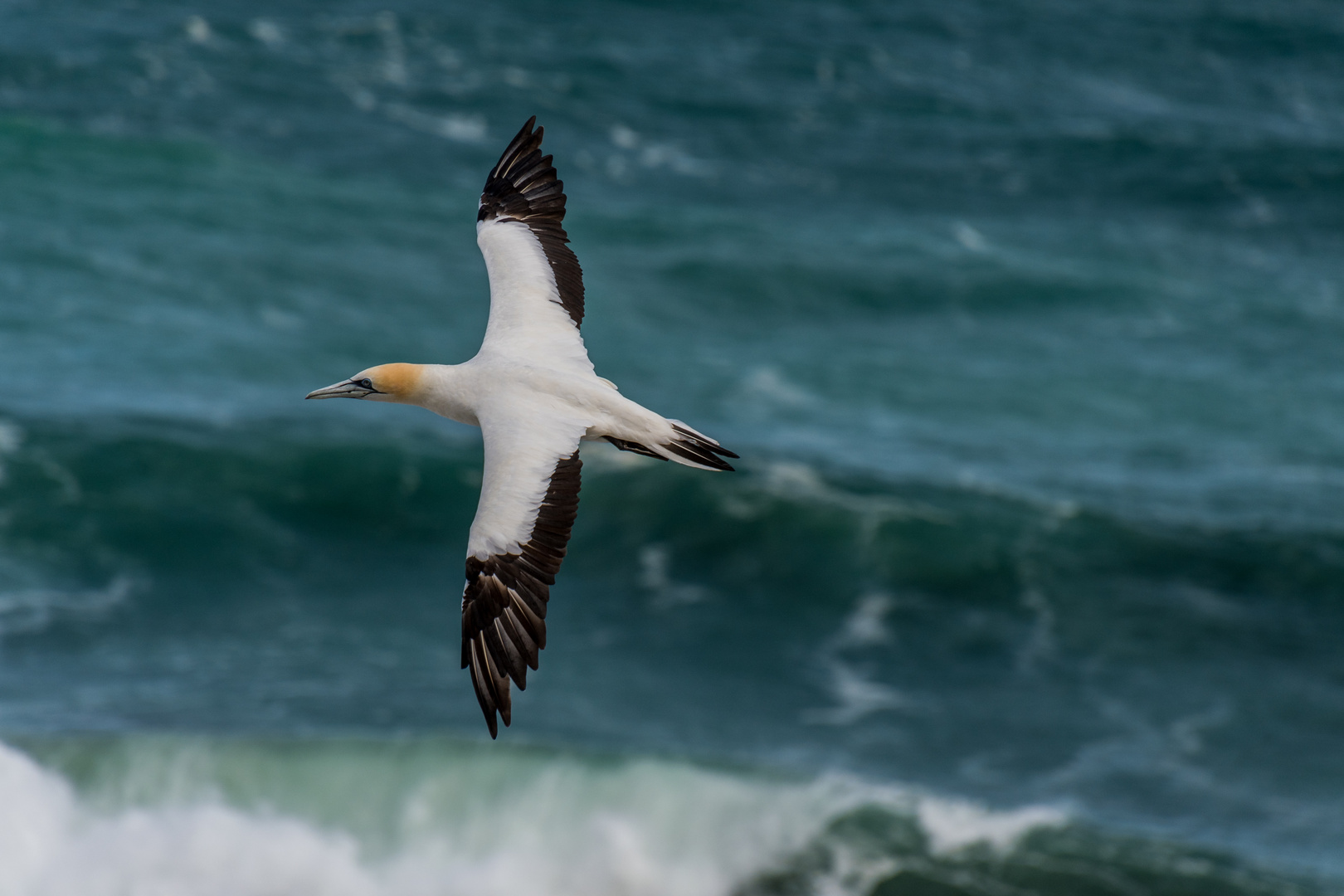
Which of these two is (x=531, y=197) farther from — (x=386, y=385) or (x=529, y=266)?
(x=386, y=385)

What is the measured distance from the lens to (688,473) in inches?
1412

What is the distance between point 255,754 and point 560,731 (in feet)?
16.5

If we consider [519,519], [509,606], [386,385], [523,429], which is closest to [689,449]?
[523,429]

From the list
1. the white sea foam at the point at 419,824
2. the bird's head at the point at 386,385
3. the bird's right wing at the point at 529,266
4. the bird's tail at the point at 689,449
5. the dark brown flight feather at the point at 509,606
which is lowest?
the white sea foam at the point at 419,824

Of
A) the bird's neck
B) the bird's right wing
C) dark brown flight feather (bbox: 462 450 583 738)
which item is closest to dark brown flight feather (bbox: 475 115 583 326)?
the bird's right wing

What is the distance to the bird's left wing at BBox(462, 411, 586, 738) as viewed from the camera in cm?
1262

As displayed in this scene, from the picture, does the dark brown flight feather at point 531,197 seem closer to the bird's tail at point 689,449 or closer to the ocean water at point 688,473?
the bird's tail at point 689,449

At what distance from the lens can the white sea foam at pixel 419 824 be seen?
24.4 meters

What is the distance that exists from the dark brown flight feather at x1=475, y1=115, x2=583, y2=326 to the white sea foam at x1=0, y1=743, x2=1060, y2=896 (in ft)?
39.3

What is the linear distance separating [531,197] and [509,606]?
18.2 ft

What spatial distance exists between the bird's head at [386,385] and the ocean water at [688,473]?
1191cm

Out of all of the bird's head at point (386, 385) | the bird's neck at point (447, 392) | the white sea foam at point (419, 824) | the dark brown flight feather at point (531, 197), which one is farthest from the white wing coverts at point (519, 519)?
the white sea foam at point (419, 824)

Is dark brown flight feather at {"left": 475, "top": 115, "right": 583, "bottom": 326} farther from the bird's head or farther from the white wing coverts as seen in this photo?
the bird's head

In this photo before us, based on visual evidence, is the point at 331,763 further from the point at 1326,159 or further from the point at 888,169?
the point at 1326,159
